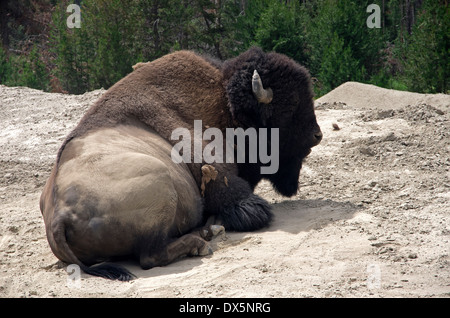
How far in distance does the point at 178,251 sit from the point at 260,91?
1.82m

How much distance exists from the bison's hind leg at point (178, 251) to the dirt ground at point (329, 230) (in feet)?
0.25

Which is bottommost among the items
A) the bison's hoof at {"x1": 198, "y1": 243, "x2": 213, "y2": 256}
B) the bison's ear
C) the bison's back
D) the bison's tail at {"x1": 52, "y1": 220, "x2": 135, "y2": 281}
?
the bison's hoof at {"x1": 198, "y1": 243, "x2": 213, "y2": 256}

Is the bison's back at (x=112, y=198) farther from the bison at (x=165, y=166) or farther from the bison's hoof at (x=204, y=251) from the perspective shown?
the bison's hoof at (x=204, y=251)

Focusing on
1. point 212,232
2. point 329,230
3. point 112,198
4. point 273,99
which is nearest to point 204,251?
point 212,232

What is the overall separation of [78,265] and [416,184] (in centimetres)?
350

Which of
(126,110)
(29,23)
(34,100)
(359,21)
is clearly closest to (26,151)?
(34,100)

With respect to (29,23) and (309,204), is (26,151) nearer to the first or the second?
(309,204)

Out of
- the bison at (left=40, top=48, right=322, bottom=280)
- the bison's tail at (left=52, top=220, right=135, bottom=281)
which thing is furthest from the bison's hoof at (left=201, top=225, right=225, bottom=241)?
the bison's tail at (left=52, top=220, right=135, bottom=281)

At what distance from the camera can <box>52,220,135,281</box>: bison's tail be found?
4539mm

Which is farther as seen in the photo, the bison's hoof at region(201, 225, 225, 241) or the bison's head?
the bison's head

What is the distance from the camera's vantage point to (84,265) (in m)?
4.67

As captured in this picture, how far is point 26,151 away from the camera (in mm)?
9023

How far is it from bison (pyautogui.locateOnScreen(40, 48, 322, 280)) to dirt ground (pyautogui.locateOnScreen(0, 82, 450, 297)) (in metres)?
0.21

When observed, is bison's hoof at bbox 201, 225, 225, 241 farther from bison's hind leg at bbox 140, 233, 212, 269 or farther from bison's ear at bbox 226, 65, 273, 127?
bison's ear at bbox 226, 65, 273, 127
